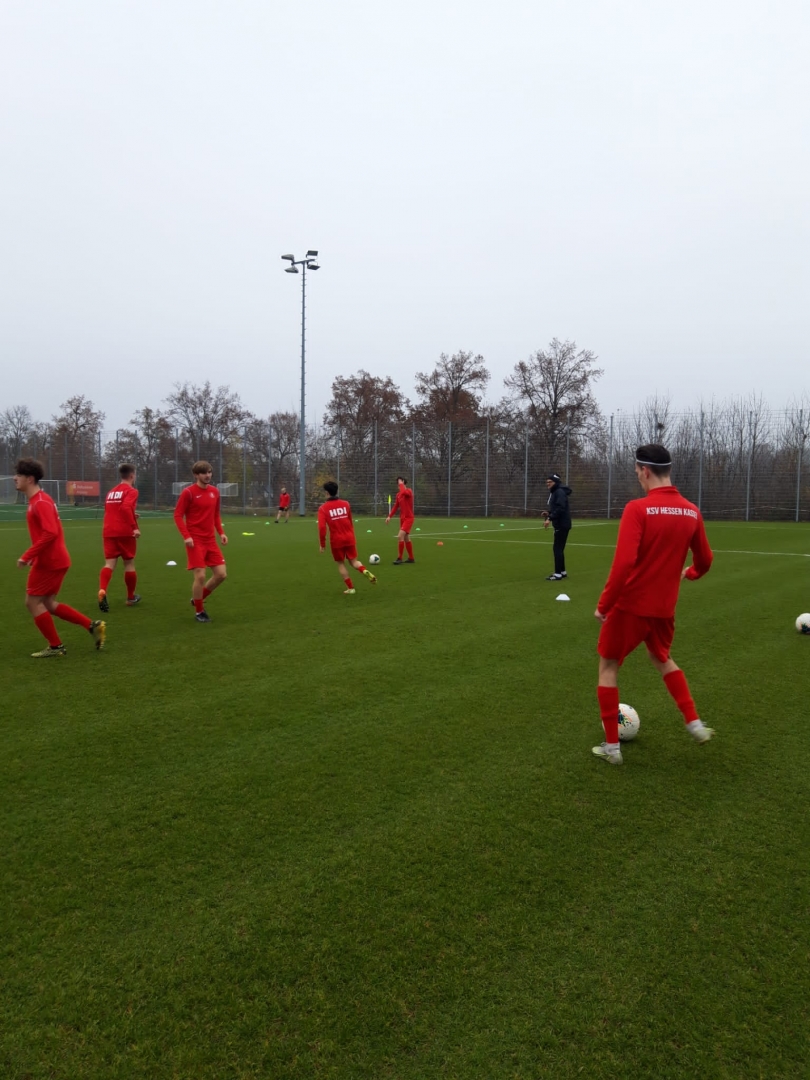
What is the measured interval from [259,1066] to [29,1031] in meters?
0.79

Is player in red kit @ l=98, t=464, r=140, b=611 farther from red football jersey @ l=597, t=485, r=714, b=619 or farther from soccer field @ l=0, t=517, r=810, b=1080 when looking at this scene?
red football jersey @ l=597, t=485, r=714, b=619

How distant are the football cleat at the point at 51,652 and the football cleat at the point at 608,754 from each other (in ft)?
17.9

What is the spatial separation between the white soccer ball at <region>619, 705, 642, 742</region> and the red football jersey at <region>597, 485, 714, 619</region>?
865 mm

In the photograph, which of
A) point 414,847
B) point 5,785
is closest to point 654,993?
point 414,847

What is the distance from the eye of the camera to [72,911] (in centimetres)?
302

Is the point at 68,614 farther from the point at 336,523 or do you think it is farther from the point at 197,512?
the point at 336,523

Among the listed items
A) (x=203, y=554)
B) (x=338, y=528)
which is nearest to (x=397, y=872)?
(x=203, y=554)

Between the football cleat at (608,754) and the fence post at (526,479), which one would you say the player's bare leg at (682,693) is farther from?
the fence post at (526,479)

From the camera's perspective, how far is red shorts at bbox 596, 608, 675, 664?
4602mm

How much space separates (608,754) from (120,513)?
296 inches

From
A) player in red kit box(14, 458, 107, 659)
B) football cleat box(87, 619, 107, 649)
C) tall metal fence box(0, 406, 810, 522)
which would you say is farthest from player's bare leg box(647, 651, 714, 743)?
tall metal fence box(0, 406, 810, 522)

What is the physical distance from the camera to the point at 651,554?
4.52 metres

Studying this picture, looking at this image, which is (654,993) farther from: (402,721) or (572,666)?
(572,666)

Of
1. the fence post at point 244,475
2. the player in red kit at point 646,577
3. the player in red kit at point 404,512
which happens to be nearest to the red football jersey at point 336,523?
the player in red kit at point 404,512
